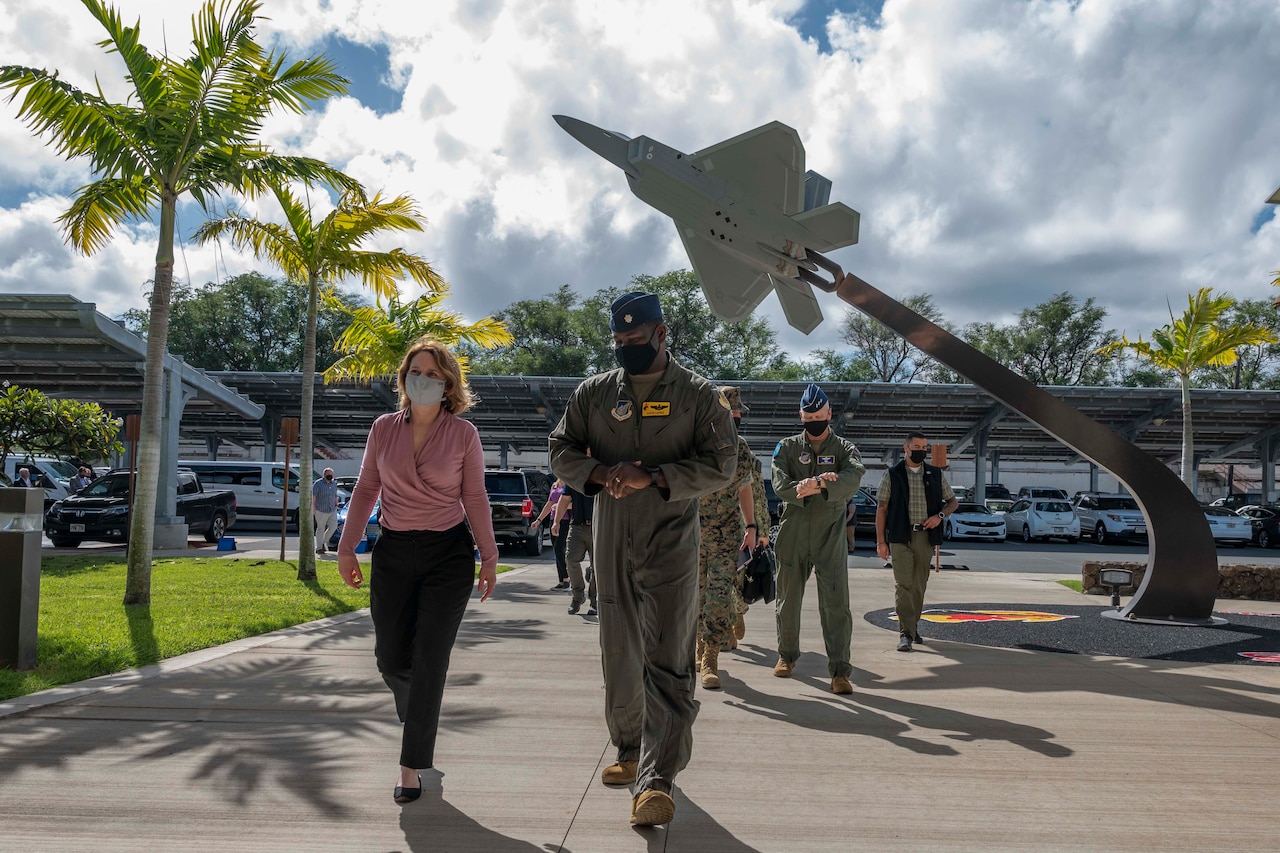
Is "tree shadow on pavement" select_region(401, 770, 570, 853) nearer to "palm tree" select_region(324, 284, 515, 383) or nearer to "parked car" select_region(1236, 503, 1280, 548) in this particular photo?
"palm tree" select_region(324, 284, 515, 383)

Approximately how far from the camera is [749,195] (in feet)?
32.4

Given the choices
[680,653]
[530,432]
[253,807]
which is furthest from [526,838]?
[530,432]

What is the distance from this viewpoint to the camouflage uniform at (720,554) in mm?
6332

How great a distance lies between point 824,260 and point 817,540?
4.40 meters

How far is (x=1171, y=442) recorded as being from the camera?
37969mm

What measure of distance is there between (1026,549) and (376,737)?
969 inches

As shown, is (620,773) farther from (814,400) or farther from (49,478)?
(49,478)

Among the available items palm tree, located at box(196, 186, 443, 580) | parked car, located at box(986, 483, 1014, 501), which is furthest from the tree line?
palm tree, located at box(196, 186, 443, 580)

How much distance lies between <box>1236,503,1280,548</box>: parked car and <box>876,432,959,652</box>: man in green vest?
2682 cm

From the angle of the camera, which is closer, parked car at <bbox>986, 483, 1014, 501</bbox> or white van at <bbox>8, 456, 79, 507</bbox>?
white van at <bbox>8, 456, 79, 507</bbox>

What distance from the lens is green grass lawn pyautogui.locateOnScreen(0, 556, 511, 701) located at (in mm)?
6309

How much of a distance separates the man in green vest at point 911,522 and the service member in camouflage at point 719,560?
1.70 m

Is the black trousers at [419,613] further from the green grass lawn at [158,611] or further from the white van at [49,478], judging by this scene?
the white van at [49,478]

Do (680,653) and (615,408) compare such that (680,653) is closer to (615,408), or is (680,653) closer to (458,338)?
(615,408)
